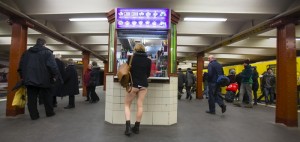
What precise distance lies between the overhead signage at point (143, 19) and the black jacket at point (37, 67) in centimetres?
192

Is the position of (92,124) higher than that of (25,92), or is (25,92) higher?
(25,92)

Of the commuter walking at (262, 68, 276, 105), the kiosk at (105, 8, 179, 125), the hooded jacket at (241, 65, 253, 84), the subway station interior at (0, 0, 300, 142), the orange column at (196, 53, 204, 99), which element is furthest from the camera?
the orange column at (196, 53, 204, 99)

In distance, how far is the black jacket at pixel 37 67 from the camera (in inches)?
A: 203

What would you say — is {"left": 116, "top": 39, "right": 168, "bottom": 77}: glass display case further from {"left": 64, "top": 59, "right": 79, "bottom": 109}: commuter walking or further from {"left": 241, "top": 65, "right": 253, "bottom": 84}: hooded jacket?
{"left": 241, "top": 65, "right": 253, "bottom": 84}: hooded jacket

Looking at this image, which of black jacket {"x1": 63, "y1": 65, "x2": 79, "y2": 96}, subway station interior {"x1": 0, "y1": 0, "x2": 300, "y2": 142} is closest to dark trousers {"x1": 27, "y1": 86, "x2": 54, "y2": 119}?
subway station interior {"x1": 0, "y1": 0, "x2": 300, "y2": 142}

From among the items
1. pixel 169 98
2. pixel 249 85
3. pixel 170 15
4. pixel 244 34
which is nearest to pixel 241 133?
pixel 169 98

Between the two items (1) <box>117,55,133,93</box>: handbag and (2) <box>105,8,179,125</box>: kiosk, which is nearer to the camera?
(1) <box>117,55,133,93</box>: handbag

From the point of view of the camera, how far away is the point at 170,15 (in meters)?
5.16

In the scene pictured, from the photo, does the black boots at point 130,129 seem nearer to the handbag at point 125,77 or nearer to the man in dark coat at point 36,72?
the handbag at point 125,77

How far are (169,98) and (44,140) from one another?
8.63 ft

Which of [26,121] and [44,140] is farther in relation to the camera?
[26,121]

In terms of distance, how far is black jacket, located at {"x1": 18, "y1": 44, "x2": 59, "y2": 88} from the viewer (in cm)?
516

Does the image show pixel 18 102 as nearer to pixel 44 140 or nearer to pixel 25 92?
pixel 25 92

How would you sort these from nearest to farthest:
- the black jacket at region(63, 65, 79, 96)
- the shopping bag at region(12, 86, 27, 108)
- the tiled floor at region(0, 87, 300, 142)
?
the tiled floor at region(0, 87, 300, 142) → the shopping bag at region(12, 86, 27, 108) → the black jacket at region(63, 65, 79, 96)
